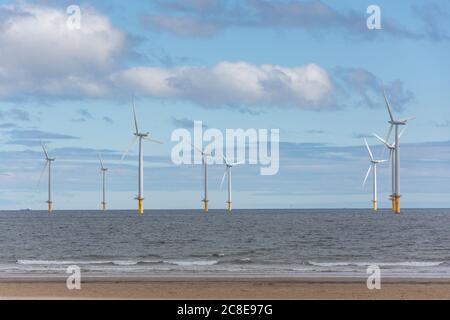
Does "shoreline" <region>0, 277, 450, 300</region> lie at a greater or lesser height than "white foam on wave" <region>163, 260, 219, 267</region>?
greater

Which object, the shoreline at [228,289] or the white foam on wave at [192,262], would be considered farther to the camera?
the white foam on wave at [192,262]

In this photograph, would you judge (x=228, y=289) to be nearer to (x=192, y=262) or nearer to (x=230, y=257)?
(x=192, y=262)

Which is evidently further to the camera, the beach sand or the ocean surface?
the ocean surface

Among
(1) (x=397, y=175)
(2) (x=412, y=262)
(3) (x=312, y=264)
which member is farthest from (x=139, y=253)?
(1) (x=397, y=175)

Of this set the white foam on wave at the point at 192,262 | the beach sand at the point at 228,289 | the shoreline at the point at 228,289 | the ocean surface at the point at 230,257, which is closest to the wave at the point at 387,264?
the ocean surface at the point at 230,257

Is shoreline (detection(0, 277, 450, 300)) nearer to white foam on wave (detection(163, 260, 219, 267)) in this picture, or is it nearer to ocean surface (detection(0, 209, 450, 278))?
ocean surface (detection(0, 209, 450, 278))

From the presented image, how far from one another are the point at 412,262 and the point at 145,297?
103 ft

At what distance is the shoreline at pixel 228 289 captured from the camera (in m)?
30.2

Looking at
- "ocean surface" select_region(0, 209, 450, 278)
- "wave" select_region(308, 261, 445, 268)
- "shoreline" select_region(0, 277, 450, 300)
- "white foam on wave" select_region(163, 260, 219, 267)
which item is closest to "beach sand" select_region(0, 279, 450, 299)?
"shoreline" select_region(0, 277, 450, 300)

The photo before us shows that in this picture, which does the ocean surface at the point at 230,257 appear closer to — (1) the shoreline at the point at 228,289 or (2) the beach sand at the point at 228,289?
(1) the shoreline at the point at 228,289

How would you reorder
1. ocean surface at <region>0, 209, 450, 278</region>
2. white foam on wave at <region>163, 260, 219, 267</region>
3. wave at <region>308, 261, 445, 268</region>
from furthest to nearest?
white foam on wave at <region>163, 260, 219, 267</region> → wave at <region>308, 261, 445, 268</region> → ocean surface at <region>0, 209, 450, 278</region>

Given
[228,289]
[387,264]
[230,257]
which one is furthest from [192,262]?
[228,289]

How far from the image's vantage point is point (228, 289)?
1296 inches

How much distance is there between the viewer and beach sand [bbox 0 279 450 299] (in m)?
30.2
